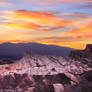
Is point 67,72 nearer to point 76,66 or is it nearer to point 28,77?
point 76,66

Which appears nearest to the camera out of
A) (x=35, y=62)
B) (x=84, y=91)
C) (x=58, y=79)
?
(x=84, y=91)

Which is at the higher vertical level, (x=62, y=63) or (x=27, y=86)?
(x=62, y=63)

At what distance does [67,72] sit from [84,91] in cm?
342

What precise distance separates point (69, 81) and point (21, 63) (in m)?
6.91

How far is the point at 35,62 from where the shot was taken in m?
33.7

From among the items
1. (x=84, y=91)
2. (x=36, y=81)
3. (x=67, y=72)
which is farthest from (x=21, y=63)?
(x=84, y=91)

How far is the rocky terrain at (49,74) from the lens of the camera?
98.2 feet

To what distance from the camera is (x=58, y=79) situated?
102ft

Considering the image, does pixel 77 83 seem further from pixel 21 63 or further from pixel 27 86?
pixel 21 63

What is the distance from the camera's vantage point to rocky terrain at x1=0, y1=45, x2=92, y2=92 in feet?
98.2

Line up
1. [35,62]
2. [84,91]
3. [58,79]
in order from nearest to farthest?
[84,91] < [58,79] < [35,62]

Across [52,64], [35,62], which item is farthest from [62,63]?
[35,62]

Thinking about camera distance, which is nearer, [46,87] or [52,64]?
[46,87]

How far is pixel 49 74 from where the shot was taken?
31.2 metres
